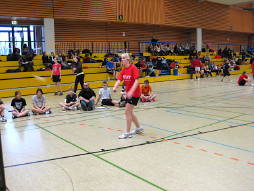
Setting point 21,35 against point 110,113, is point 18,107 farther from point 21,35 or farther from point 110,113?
point 21,35

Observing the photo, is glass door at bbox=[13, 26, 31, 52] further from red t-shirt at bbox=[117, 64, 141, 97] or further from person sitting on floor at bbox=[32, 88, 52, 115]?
red t-shirt at bbox=[117, 64, 141, 97]

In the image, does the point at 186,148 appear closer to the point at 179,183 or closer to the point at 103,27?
the point at 179,183

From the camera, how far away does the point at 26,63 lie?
1647 centimetres

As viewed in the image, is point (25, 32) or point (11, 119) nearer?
point (11, 119)

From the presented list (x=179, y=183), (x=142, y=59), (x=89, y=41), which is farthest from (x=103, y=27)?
(x=179, y=183)

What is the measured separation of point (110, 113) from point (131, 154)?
441cm

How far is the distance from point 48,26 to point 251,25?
95.4 feet

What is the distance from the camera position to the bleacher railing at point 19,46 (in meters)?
18.8

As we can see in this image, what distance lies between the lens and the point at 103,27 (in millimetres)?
24031

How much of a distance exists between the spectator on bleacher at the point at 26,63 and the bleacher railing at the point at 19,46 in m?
2.98

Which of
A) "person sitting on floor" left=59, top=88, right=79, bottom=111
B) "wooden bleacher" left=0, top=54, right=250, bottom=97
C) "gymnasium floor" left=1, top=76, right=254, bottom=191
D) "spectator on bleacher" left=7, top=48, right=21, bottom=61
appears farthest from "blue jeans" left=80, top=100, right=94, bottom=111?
"spectator on bleacher" left=7, top=48, right=21, bottom=61

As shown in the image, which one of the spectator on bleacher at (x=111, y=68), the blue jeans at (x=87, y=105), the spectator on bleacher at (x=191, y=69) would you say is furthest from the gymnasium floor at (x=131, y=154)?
the spectator on bleacher at (x=191, y=69)

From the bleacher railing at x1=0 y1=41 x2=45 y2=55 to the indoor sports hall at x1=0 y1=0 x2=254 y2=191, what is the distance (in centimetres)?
7

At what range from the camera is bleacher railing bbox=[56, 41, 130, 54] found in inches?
837
